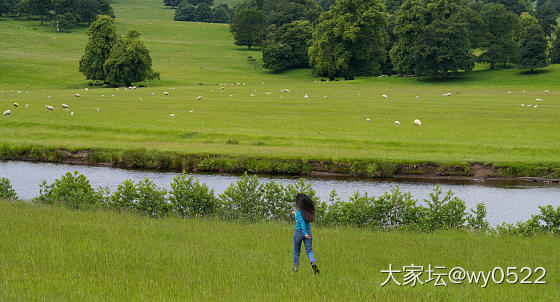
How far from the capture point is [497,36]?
107 meters

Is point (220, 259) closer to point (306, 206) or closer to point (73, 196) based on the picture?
point (306, 206)

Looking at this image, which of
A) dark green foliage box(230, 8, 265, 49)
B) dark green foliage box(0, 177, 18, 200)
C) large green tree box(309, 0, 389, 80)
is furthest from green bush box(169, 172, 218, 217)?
dark green foliage box(230, 8, 265, 49)

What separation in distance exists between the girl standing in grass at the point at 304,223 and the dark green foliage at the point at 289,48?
357ft

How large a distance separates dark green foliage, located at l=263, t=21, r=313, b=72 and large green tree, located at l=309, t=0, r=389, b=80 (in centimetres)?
1371

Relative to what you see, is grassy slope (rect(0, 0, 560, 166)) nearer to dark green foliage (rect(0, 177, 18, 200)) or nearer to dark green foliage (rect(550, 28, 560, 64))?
dark green foliage (rect(0, 177, 18, 200))

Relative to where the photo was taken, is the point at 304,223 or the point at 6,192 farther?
the point at 6,192

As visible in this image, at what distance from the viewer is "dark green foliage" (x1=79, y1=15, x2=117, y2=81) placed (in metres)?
93.1

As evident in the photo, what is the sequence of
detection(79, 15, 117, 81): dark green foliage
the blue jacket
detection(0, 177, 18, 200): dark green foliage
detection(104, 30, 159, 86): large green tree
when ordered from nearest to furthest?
1. the blue jacket
2. detection(0, 177, 18, 200): dark green foliage
3. detection(104, 30, 159, 86): large green tree
4. detection(79, 15, 117, 81): dark green foliage

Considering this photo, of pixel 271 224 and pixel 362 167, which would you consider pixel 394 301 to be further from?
pixel 362 167

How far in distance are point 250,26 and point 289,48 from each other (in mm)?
31434

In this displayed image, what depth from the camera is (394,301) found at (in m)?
10.8

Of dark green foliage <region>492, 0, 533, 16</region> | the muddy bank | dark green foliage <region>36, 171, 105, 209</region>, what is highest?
dark green foliage <region>492, 0, 533, 16</region>

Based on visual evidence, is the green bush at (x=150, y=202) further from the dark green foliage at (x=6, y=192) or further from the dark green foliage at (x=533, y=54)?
the dark green foliage at (x=533, y=54)

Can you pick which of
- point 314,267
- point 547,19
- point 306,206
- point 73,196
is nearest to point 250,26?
point 547,19
